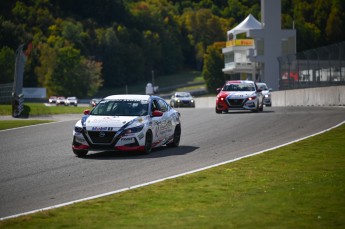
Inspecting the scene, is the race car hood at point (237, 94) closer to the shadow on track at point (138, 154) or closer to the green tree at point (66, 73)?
the shadow on track at point (138, 154)

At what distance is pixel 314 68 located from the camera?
51.8 metres

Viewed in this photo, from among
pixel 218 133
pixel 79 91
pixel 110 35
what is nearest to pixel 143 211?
pixel 218 133

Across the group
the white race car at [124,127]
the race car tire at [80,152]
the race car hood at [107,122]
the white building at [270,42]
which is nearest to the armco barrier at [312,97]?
the white race car at [124,127]

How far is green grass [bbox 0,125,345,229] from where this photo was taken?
1034cm

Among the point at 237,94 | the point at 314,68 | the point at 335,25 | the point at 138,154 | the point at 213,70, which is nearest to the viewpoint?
the point at 138,154

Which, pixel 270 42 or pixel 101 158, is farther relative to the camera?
pixel 270 42

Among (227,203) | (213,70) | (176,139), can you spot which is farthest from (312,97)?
(213,70)

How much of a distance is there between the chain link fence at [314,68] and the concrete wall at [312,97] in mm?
363

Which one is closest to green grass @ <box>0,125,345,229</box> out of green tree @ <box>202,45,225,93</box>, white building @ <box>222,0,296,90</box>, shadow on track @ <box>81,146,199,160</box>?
shadow on track @ <box>81,146,199,160</box>

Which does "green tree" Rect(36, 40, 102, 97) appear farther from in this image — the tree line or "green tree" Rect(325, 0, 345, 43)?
"green tree" Rect(325, 0, 345, 43)

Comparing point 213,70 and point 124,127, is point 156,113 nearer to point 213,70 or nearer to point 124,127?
point 124,127

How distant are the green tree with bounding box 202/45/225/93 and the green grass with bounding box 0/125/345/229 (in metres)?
145

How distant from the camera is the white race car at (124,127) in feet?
63.1

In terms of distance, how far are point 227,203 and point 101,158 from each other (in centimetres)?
757
